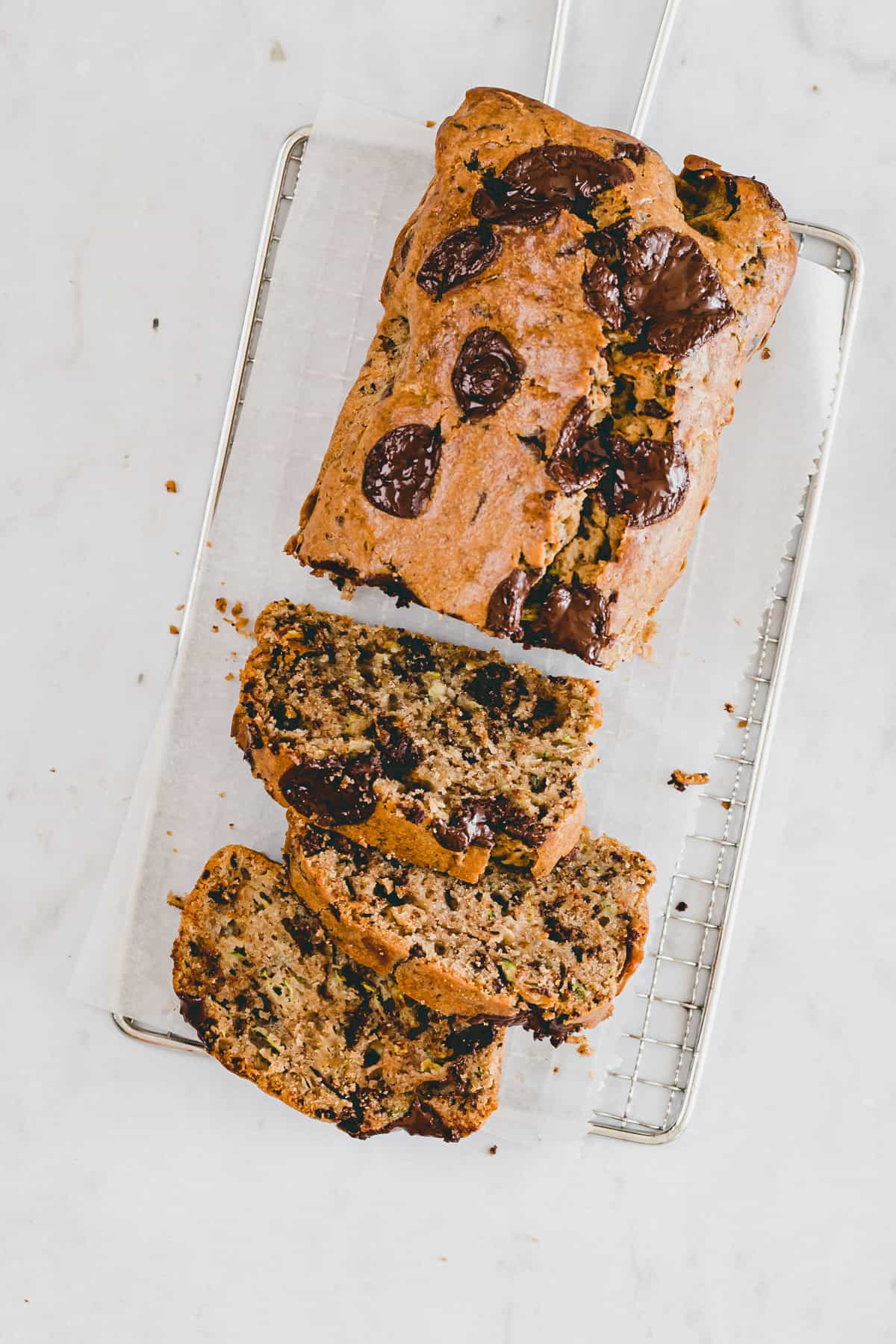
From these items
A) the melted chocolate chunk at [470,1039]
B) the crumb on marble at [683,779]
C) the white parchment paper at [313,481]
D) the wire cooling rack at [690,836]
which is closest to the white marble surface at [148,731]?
the wire cooling rack at [690,836]

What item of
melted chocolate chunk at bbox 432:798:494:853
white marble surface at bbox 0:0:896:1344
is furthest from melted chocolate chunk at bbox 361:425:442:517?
white marble surface at bbox 0:0:896:1344

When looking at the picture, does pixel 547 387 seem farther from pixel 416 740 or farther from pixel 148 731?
pixel 148 731

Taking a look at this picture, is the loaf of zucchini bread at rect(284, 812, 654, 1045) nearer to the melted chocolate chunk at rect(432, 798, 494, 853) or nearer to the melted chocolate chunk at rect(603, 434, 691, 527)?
the melted chocolate chunk at rect(432, 798, 494, 853)

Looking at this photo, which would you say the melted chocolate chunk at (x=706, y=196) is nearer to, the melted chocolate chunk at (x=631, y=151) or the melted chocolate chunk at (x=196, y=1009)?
the melted chocolate chunk at (x=631, y=151)

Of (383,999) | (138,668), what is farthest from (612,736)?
(138,668)

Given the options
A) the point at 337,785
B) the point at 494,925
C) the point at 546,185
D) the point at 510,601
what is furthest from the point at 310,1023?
the point at 546,185

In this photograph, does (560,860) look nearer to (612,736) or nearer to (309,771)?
(612,736)
